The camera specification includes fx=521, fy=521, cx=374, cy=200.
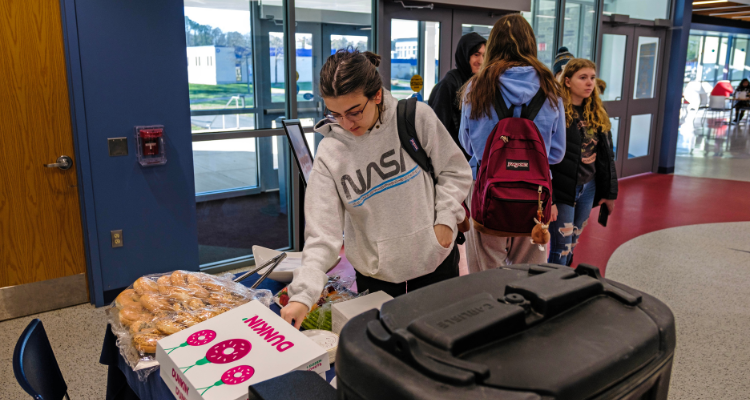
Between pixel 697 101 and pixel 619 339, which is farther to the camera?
pixel 697 101

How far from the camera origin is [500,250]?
2371 mm

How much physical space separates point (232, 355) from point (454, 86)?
2.68 meters

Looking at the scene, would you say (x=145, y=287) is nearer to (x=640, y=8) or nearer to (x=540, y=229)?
(x=540, y=229)

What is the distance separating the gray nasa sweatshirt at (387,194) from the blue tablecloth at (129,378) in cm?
38

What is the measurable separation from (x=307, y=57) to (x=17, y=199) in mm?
2348

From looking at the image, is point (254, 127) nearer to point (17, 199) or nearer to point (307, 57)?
point (307, 57)

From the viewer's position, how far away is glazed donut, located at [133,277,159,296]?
5.05 feet

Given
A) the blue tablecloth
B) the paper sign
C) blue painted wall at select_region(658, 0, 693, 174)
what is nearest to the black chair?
the blue tablecloth

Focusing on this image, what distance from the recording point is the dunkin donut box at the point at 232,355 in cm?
96

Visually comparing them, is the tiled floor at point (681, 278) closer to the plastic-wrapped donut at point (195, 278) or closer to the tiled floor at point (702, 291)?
the tiled floor at point (702, 291)

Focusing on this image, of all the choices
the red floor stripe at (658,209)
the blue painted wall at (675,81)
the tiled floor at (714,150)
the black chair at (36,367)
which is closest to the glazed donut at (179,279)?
the black chair at (36,367)

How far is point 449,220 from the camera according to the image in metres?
1.63

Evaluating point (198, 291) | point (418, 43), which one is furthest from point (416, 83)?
point (198, 291)

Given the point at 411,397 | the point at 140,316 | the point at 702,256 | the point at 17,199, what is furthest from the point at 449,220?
the point at 702,256
